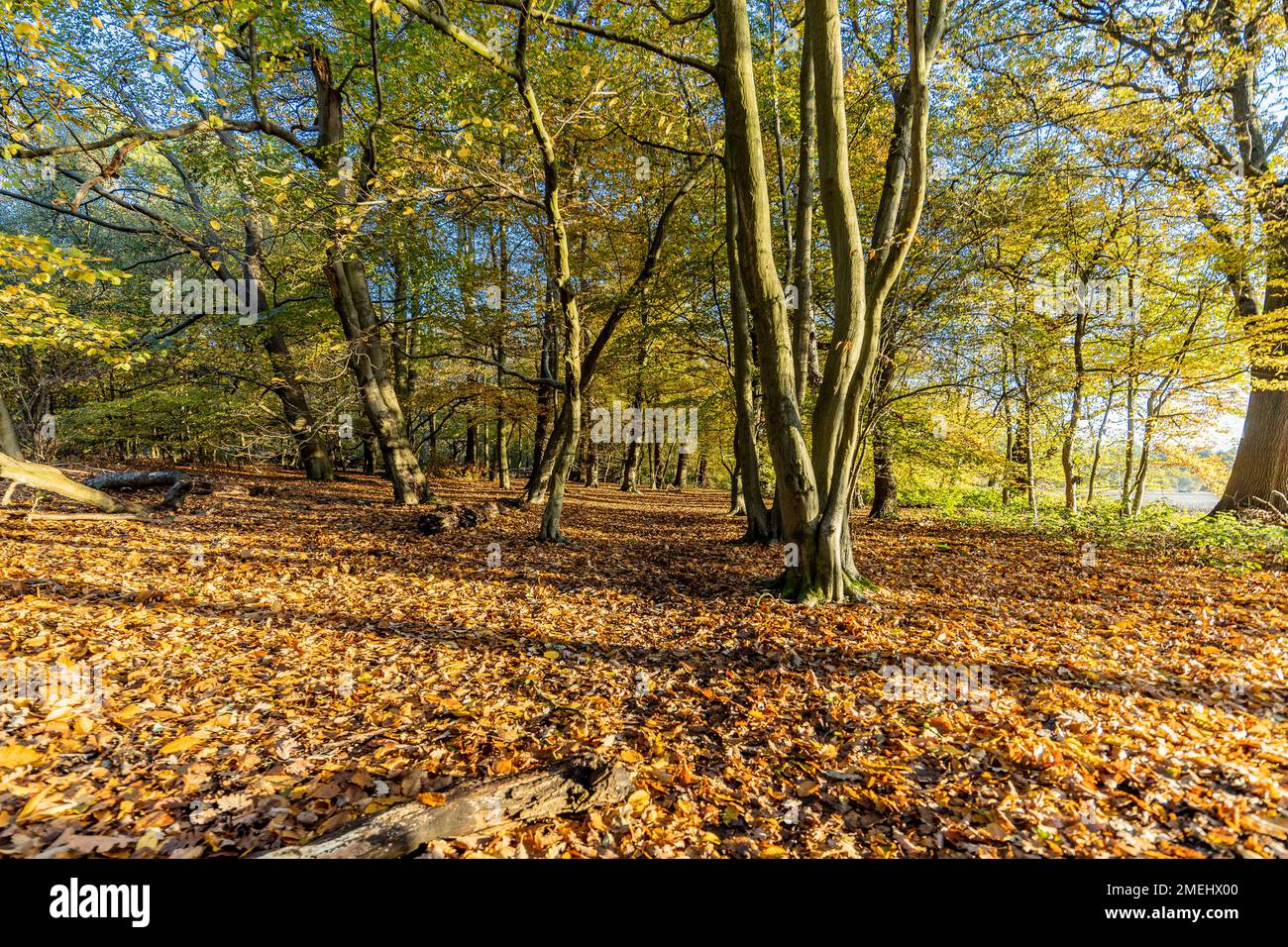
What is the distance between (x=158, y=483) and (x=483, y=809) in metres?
12.8

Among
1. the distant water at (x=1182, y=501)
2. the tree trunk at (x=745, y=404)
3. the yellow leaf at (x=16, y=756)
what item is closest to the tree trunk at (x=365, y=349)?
the tree trunk at (x=745, y=404)

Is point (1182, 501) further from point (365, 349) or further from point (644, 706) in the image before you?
point (365, 349)

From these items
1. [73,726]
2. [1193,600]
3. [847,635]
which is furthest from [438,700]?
[1193,600]

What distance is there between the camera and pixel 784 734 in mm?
3449

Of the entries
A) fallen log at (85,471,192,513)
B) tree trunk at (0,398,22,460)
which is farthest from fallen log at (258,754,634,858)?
tree trunk at (0,398,22,460)

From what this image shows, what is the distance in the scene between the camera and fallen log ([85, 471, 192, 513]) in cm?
941

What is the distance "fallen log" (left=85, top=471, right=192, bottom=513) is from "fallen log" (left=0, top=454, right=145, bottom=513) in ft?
4.72

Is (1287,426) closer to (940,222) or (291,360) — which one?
(940,222)

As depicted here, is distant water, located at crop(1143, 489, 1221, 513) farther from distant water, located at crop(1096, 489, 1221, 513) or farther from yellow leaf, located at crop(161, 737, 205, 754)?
yellow leaf, located at crop(161, 737, 205, 754)

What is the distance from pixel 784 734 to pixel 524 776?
1812 millimetres

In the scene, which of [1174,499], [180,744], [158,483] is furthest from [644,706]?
[1174,499]

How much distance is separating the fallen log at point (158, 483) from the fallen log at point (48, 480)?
1438 mm

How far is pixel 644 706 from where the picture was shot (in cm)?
383

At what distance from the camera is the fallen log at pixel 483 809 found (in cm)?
212
